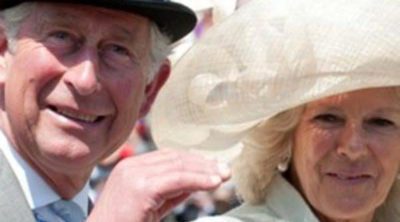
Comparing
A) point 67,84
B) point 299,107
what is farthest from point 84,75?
point 299,107

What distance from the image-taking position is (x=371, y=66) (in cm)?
329

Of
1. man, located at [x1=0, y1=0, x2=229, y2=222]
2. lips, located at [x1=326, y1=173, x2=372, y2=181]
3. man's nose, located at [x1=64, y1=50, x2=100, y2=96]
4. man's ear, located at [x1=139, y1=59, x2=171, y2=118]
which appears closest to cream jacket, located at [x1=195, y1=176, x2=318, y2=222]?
lips, located at [x1=326, y1=173, x2=372, y2=181]

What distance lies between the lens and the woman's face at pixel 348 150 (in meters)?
3.45

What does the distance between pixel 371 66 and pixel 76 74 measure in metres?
0.76

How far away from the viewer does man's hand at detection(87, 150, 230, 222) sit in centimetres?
257

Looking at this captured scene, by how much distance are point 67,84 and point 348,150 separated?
0.82m

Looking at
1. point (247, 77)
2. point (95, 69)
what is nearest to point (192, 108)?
point (247, 77)

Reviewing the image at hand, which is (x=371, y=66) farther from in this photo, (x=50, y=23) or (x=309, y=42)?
(x=50, y=23)

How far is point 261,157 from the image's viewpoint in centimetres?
360

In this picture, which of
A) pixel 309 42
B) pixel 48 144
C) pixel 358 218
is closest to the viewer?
pixel 48 144

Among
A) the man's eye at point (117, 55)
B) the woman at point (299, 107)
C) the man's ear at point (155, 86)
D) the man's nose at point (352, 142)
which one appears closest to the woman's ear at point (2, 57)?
the man's eye at point (117, 55)

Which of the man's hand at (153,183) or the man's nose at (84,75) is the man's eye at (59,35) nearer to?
the man's nose at (84,75)

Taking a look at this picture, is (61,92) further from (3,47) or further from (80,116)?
(3,47)

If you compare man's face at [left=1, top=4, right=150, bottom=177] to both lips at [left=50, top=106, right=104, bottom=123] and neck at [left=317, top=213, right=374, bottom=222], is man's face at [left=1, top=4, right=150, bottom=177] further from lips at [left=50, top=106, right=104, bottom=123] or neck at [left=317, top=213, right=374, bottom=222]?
neck at [left=317, top=213, right=374, bottom=222]
